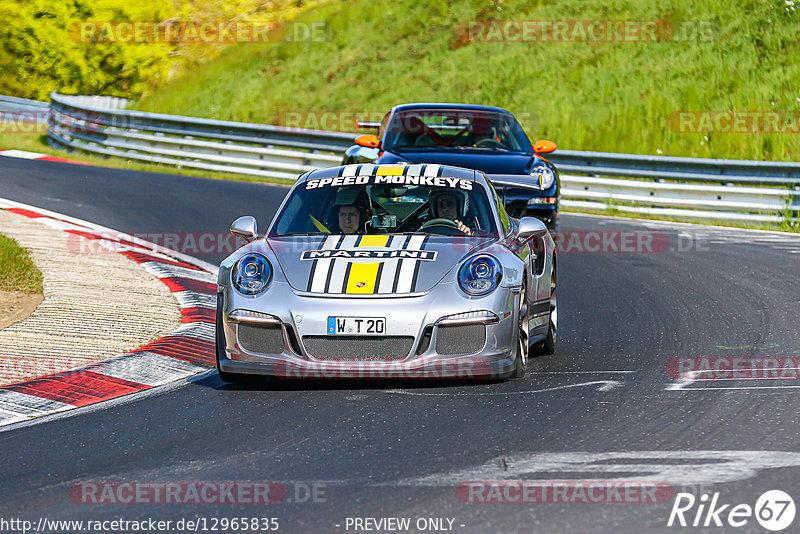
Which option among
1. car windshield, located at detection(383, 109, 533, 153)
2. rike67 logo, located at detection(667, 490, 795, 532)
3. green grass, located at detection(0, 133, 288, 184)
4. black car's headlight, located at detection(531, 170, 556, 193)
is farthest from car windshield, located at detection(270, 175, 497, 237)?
green grass, located at detection(0, 133, 288, 184)

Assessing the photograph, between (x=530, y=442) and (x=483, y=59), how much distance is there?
25.5m

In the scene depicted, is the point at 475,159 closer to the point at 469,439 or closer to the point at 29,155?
the point at 469,439

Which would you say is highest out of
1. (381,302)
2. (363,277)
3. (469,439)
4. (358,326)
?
(363,277)

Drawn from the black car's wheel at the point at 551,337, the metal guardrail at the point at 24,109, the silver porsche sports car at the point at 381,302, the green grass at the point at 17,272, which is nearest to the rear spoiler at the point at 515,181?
Result: the black car's wheel at the point at 551,337

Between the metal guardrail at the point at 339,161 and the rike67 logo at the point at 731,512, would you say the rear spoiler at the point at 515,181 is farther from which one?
the rike67 logo at the point at 731,512

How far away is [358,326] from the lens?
6684mm

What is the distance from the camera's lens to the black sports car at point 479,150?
1216 centimetres

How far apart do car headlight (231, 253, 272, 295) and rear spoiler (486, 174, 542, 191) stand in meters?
5.18

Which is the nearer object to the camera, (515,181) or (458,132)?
(515,181)

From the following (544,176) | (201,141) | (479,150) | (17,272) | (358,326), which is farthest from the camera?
(201,141)

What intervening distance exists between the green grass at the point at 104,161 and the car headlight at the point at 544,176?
9967 millimetres

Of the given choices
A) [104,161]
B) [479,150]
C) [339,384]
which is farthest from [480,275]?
[104,161]

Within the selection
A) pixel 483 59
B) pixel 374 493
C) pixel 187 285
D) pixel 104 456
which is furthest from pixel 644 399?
pixel 483 59

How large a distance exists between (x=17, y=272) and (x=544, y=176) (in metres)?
5.16
